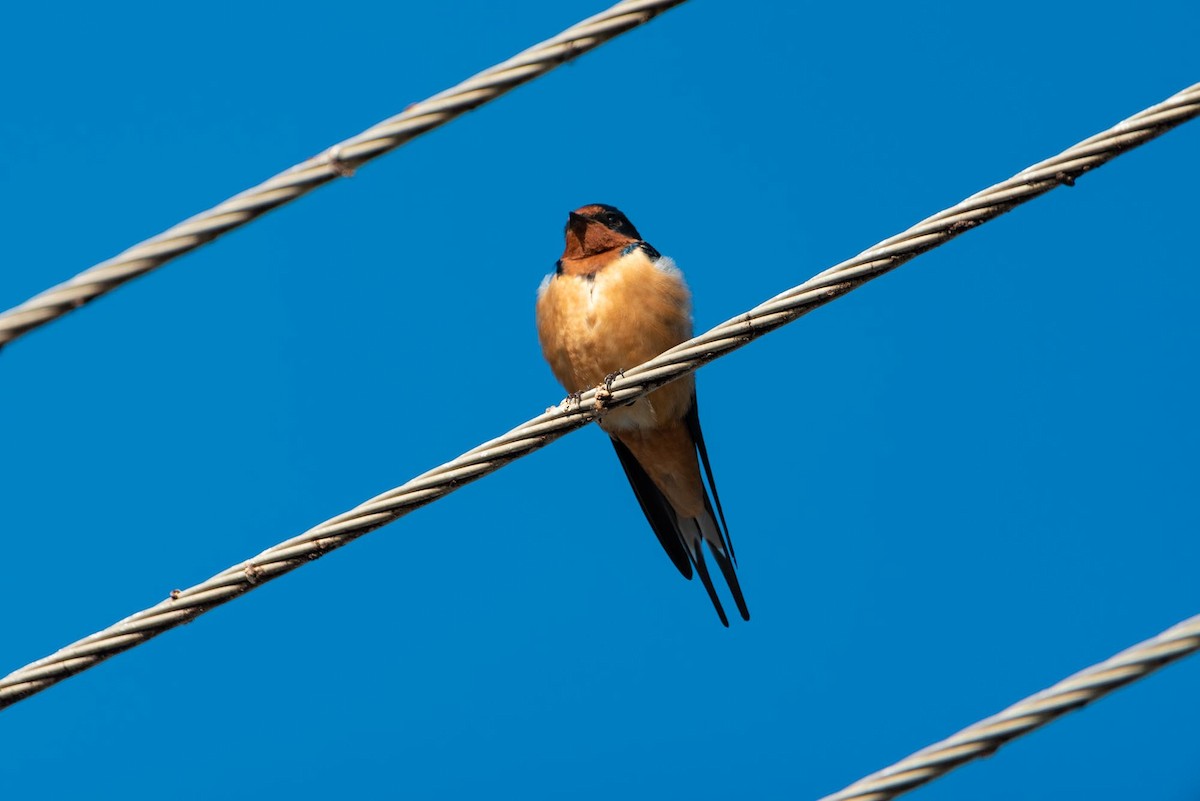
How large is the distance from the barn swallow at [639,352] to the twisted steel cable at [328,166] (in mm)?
2897

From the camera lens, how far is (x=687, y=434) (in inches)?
245

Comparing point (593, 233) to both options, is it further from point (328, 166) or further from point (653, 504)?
point (328, 166)

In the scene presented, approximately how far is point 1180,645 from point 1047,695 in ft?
0.60

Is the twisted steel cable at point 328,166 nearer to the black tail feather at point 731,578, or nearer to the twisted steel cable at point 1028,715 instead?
the twisted steel cable at point 1028,715

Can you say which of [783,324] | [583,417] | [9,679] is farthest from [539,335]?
[9,679]

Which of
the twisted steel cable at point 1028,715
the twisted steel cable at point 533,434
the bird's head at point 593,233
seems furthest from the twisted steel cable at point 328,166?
the bird's head at point 593,233

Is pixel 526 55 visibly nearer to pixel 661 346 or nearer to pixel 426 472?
pixel 426 472

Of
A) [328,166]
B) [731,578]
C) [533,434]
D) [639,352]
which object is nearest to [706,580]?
[731,578]

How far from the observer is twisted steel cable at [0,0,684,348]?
95.3 inches

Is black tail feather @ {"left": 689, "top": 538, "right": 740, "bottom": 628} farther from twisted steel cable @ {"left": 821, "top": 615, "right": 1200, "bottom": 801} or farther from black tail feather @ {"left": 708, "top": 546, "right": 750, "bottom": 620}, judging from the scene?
twisted steel cable @ {"left": 821, "top": 615, "right": 1200, "bottom": 801}

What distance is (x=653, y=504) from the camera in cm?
645

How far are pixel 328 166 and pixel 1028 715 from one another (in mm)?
1310

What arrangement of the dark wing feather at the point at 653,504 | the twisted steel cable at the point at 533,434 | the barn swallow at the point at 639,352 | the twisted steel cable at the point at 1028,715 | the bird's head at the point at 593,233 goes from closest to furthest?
1. the twisted steel cable at the point at 1028,715
2. the twisted steel cable at the point at 533,434
3. the barn swallow at the point at 639,352
4. the bird's head at the point at 593,233
5. the dark wing feather at the point at 653,504

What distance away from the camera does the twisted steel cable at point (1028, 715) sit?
83.7 inches
